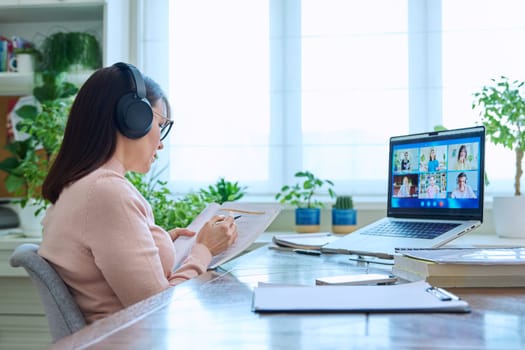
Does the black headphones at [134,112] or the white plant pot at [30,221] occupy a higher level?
the black headphones at [134,112]

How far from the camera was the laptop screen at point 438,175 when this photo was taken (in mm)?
1556

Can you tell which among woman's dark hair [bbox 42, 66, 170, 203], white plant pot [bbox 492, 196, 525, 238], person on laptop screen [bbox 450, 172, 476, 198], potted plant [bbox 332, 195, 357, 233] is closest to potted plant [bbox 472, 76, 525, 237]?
white plant pot [bbox 492, 196, 525, 238]

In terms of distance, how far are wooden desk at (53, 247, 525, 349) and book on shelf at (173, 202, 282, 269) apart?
431 millimetres

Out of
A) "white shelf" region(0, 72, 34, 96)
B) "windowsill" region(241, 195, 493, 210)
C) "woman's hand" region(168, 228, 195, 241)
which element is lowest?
"woman's hand" region(168, 228, 195, 241)

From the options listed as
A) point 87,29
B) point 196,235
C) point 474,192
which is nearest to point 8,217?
point 87,29

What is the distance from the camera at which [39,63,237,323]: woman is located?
1127 mm

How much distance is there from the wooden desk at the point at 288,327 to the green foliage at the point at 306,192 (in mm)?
1559

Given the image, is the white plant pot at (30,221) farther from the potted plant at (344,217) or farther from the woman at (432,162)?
the woman at (432,162)

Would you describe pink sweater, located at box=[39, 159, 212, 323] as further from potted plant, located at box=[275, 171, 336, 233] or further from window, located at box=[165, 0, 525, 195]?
window, located at box=[165, 0, 525, 195]

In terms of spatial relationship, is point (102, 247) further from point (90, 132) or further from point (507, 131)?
point (507, 131)

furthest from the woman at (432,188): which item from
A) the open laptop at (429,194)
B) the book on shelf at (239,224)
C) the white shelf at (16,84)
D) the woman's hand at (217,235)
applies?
the white shelf at (16,84)

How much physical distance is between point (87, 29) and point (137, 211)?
6.09 feet

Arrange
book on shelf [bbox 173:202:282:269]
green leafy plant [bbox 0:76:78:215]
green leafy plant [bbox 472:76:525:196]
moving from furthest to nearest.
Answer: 1. green leafy plant [bbox 0:76:78:215]
2. green leafy plant [bbox 472:76:525:196]
3. book on shelf [bbox 173:202:282:269]

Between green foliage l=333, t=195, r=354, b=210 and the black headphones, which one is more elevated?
the black headphones
